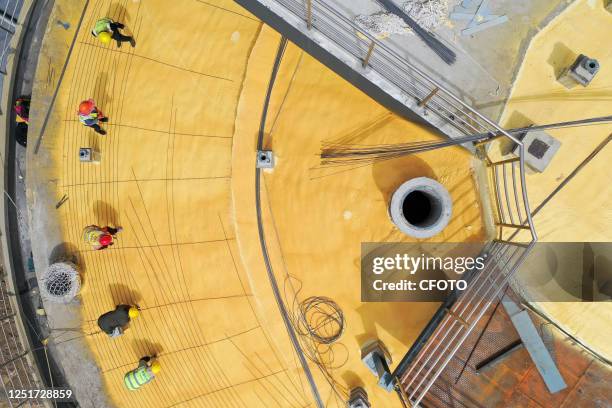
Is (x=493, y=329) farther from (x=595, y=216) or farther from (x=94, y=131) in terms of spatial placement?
(x=94, y=131)

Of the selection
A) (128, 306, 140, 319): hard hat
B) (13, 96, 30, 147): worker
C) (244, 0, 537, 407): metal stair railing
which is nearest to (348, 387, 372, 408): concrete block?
(244, 0, 537, 407): metal stair railing

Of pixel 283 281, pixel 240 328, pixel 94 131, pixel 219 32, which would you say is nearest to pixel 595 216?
pixel 283 281

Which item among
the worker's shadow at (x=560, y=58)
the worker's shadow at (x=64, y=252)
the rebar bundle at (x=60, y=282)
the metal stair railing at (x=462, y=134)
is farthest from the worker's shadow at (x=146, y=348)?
the worker's shadow at (x=560, y=58)

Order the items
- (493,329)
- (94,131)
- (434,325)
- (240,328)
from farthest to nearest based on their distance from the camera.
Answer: (94,131), (240,328), (434,325), (493,329)

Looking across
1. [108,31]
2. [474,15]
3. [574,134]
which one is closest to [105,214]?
[108,31]

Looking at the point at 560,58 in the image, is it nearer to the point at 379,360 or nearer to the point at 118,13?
the point at 379,360

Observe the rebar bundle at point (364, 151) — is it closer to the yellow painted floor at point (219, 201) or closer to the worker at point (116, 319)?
the yellow painted floor at point (219, 201)
